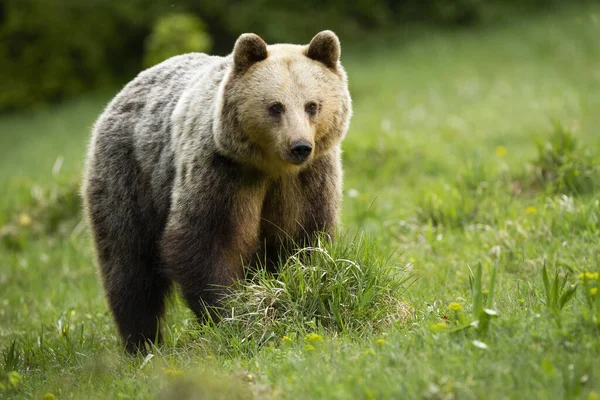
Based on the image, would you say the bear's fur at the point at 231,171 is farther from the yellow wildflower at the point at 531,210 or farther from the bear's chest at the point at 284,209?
the yellow wildflower at the point at 531,210

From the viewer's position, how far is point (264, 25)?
1973 centimetres

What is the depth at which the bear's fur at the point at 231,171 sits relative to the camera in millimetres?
4680

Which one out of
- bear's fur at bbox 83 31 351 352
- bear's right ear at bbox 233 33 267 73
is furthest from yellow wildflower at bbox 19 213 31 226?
bear's right ear at bbox 233 33 267 73

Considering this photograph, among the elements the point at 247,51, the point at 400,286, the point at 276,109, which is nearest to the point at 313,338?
the point at 400,286

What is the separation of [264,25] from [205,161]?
50.9ft

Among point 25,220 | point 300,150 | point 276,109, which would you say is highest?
point 276,109

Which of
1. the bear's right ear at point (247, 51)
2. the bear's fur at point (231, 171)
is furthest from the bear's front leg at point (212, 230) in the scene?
the bear's right ear at point (247, 51)

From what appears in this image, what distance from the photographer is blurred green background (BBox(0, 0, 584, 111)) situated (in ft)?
67.3

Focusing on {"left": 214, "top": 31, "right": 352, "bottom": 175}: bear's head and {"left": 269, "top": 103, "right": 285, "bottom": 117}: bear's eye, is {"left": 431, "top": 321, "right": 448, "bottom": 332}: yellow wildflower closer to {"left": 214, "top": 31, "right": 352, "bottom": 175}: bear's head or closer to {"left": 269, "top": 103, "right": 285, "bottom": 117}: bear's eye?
{"left": 214, "top": 31, "right": 352, "bottom": 175}: bear's head

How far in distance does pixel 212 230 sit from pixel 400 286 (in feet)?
3.81

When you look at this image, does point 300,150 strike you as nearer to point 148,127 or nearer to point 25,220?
point 148,127

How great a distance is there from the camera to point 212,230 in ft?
15.5

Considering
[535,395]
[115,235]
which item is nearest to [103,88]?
[115,235]

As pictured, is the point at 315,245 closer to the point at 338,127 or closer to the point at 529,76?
the point at 338,127
